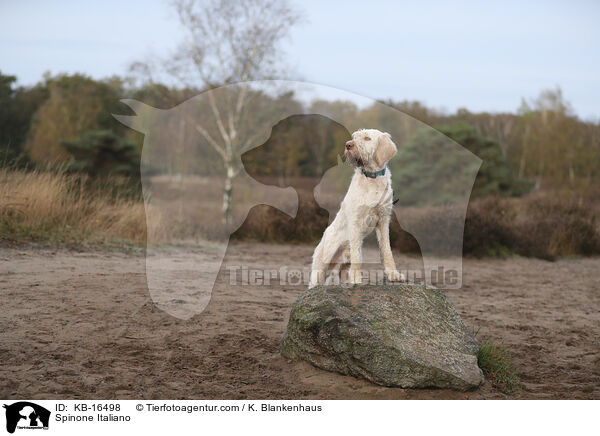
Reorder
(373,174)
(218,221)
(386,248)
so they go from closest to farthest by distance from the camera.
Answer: (373,174)
(386,248)
(218,221)

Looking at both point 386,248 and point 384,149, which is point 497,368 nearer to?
point 386,248

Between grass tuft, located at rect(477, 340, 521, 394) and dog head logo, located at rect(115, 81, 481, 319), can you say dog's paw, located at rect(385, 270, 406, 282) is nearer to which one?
grass tuft, located at rect(477, 340, 521, 394)

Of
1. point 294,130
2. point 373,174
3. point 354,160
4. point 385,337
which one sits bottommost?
point 385,337

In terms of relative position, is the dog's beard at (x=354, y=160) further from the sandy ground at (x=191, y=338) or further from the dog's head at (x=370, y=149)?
the sandy ground at (x=191, y=338)

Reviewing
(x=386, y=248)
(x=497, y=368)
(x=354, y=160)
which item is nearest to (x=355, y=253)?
(x=386, y=248)

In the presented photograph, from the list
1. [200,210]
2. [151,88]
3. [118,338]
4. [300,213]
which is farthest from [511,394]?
[151,88]

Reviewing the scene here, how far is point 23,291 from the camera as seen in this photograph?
639cm

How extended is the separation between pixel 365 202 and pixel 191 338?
248 cm

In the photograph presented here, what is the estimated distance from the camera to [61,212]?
10547 mm

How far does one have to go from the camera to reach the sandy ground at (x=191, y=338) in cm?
438

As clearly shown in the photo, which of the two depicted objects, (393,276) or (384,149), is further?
(393,276)

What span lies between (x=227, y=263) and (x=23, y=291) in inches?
193

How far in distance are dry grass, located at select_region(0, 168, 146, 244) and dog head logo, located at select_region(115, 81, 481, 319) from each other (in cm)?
57
